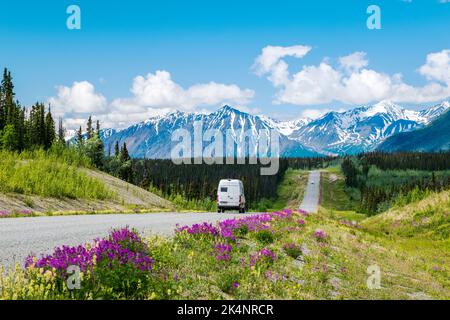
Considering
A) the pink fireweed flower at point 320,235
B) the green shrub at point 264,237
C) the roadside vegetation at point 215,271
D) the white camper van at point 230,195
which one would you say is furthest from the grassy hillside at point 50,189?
the pink fireweed flower at point 320,235

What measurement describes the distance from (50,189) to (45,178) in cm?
69

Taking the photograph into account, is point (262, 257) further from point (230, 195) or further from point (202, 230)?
point (230, 195)

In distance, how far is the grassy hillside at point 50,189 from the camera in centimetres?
2172

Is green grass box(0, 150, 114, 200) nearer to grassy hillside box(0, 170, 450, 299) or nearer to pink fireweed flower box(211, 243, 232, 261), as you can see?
grassy hillside box(0, 170, 450, 299)

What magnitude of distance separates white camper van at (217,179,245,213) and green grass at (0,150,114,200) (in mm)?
9882

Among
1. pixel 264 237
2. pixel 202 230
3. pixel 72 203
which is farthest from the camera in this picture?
pixel 72 203

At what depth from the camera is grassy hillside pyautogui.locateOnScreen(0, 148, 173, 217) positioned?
71.3ft

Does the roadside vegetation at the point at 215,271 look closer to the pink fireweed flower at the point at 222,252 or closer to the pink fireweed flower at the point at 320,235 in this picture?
the pink fireweed flower at the point at 222,252

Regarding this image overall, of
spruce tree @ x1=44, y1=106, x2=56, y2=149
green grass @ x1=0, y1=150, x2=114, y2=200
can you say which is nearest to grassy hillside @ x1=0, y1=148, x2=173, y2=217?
green grass @ x1=0, y1=150, x2=114, y2=200

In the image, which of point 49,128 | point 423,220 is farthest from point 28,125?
point 423,220

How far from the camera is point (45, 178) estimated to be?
24969 mm

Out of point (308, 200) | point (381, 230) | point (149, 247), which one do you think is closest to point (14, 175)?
point (149, 247)
